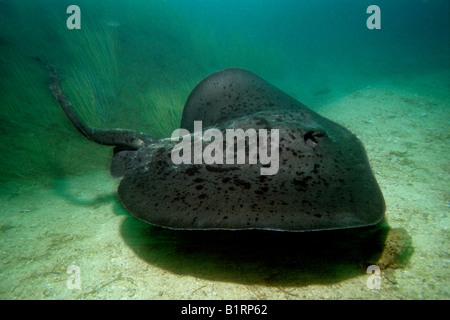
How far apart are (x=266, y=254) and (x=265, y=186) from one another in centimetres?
98

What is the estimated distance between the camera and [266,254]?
2.53m

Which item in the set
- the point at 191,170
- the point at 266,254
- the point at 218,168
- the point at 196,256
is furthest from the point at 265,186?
the point at 196,256

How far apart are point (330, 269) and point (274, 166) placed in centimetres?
125

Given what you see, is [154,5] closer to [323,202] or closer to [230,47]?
[230,47]

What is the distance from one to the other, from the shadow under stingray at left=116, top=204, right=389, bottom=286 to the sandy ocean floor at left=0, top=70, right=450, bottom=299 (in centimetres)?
1

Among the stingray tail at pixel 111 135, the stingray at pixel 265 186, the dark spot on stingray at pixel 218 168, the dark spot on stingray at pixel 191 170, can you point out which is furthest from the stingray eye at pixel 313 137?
the stingray tail at pixel 111 135

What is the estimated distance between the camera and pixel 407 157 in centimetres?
451

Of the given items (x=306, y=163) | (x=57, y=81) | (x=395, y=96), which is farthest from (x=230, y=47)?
(x=306, y=163)

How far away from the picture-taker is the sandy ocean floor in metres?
2.12

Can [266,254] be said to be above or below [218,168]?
below

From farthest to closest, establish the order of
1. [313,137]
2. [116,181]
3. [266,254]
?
[116,181] < [313,137] < [266,254]

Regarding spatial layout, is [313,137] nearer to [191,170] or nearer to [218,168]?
[218,168]

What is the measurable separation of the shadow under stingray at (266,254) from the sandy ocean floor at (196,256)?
0.04 feet

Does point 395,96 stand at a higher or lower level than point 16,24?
lower
